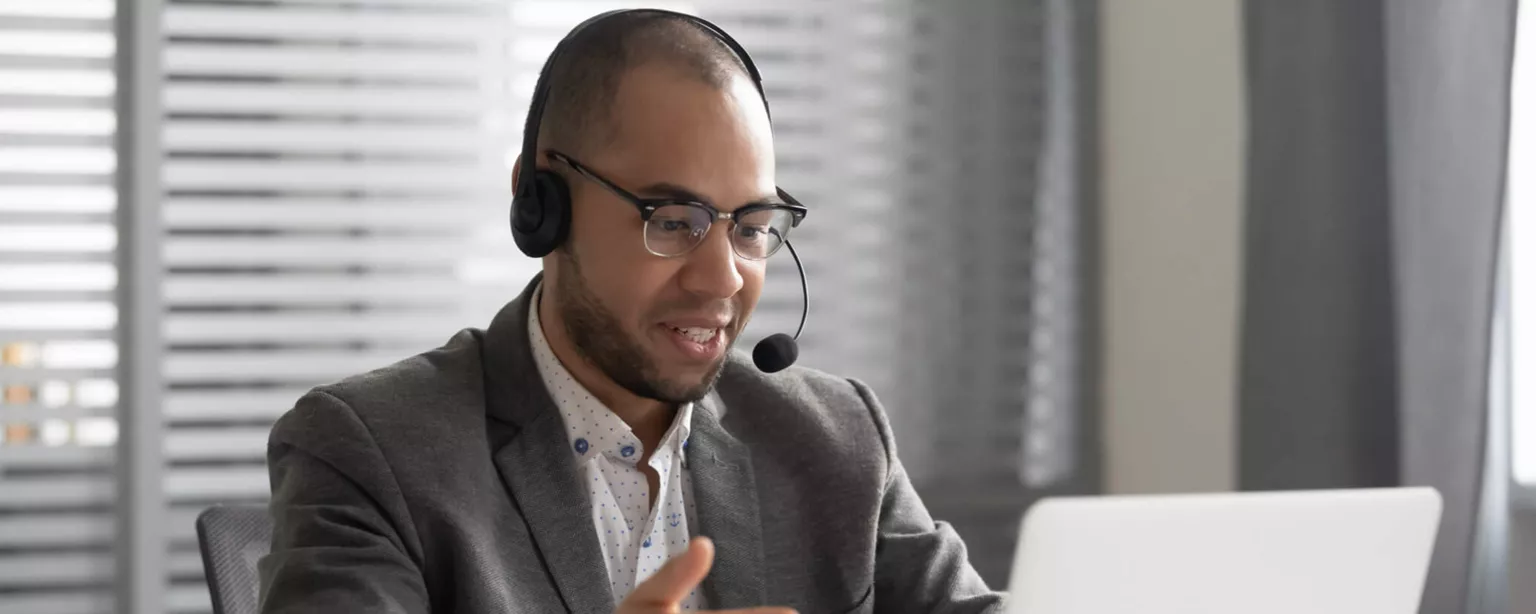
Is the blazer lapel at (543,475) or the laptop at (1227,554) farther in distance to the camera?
the blazer lapel at (543,475)

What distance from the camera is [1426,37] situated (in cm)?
220

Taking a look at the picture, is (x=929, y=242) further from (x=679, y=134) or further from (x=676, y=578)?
(x=676, y=578)

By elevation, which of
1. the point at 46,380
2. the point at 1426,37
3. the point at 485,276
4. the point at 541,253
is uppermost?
the point at 1426,37

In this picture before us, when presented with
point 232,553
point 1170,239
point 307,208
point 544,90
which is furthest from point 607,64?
point 1170,239

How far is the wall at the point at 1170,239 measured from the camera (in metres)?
2.82

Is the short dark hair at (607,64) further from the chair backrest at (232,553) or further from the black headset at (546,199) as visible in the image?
the chair backrest at (232,553)

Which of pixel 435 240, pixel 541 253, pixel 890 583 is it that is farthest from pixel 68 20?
pixel 890 583

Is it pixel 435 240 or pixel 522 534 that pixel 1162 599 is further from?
pixel 435 240

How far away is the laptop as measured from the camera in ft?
2.82

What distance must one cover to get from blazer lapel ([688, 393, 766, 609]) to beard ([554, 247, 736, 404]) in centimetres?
8

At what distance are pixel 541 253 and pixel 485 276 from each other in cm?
162

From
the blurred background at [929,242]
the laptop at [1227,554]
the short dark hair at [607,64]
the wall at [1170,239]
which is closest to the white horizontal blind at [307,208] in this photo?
the blurred background at [929,242]

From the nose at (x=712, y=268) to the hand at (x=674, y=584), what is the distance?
34 centimetres

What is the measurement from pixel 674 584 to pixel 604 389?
40cm
